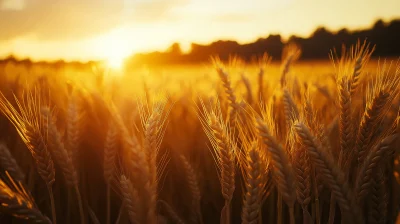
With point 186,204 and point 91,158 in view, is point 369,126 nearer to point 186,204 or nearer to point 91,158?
point 186,204

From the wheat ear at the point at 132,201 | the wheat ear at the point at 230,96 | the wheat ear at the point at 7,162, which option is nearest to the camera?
the wheat ear at the point at 132,201

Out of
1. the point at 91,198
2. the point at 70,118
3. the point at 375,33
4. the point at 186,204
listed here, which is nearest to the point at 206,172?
the point at 186,204

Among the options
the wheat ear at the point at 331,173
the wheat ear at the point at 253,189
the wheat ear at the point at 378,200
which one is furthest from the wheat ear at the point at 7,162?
the wheat ear at the point at 378,200

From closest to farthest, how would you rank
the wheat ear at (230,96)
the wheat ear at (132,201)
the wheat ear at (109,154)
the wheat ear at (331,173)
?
the wheat ear at (132,201)
the wheat ear at (331,173)
the wheat ear at (109,154)
the wheat ear at (230,96)

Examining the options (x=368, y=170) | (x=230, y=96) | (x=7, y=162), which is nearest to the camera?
(x=368, y=170)

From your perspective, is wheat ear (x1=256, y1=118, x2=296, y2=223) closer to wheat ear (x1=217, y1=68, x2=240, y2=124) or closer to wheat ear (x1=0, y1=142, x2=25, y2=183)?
wheat ear (x1=217, y1=68, x2=240, y2=124)

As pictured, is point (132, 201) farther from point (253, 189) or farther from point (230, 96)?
point (230, 96)

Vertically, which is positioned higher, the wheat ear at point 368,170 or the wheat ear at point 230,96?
the wheat ear at point 230,96

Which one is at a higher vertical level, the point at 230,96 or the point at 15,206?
the point at 230,96

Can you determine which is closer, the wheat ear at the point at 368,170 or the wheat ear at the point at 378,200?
the wheat ear at the point at 368,170

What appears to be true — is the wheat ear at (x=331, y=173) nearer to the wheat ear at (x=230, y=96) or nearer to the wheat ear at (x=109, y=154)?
the wheat ear at (x=230, y=96)

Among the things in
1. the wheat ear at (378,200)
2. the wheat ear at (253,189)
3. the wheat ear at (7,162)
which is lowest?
the wheat ear at (378,200)

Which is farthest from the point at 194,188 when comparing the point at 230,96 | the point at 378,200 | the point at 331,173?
the point at 378,200

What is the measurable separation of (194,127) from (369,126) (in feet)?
4.88
